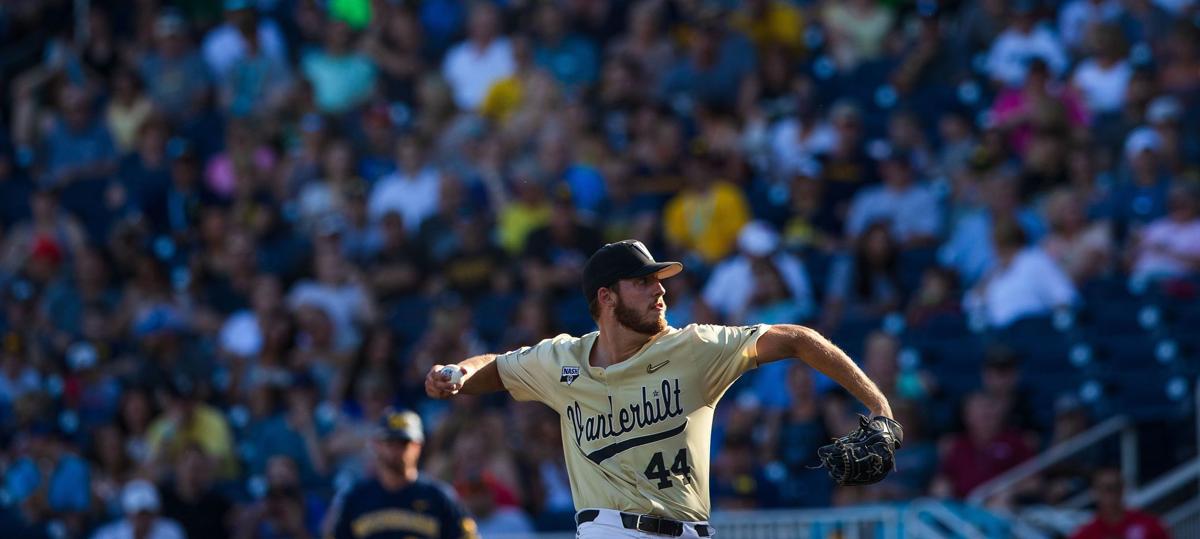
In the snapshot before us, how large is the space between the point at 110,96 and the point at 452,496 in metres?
9.87

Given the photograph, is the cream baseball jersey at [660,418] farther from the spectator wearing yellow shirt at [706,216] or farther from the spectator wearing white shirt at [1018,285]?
the spectator wearing yellow shirt at [706,216]

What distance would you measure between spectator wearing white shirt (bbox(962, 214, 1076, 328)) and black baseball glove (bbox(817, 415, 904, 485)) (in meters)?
5.85

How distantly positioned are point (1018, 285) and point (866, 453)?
19.9 ft

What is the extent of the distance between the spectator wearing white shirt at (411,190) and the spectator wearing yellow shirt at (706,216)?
7.14 feet

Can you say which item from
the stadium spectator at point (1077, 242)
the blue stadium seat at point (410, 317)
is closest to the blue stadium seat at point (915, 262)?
the stadium spectator at point (1077, 242)

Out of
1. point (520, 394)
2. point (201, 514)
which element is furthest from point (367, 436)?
point (520, 394)

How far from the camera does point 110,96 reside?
57.7 feet

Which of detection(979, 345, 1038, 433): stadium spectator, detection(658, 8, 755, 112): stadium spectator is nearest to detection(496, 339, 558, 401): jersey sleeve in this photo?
detection(979, 345, 1038, 433): stadium spectator

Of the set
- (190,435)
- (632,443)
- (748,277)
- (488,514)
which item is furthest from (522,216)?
(632,443)

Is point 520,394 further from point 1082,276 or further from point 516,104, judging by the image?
point 516,104

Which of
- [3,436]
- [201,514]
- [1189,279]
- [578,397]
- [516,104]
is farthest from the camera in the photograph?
[516,104]

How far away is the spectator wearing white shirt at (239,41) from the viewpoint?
17.3m

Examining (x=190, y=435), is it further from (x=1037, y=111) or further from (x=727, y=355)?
(x=727, y=355)

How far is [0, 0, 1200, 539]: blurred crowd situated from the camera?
37.8 feet
